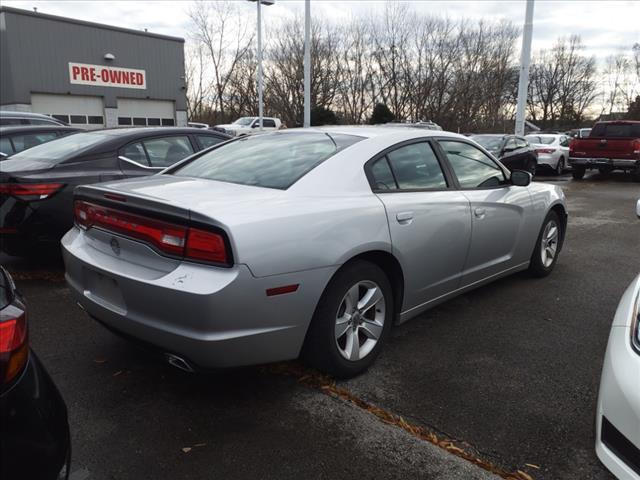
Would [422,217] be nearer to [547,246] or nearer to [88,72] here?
[547,246]

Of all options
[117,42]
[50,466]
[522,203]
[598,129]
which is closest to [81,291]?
[50,466]

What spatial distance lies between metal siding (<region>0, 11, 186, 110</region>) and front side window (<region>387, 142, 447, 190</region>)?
27.7 m

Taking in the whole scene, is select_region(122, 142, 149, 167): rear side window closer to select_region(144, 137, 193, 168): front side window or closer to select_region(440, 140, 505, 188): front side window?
select_region(144, 137, 193, 168): front side window

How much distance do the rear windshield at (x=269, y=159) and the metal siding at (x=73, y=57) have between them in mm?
26843

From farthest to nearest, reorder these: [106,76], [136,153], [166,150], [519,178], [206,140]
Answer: [106,76], [206,140], [166,150], [136,153], [519,178]

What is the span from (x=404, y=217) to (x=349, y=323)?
751 millimetres

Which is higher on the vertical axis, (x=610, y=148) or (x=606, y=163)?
(x=610, y=148)

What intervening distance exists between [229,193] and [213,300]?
0.73 m

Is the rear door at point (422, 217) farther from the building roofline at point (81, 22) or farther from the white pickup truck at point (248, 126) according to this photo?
the building roofline at point (81, 22)

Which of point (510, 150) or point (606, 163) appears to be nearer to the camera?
point (510, 150)

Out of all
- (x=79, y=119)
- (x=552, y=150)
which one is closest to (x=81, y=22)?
(x=79, y=119)

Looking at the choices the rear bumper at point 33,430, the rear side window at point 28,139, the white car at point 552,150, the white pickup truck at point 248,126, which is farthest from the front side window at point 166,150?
the white pickup truck at point 248,126

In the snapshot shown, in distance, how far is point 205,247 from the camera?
7.82 ft

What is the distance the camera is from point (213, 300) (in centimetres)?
230
